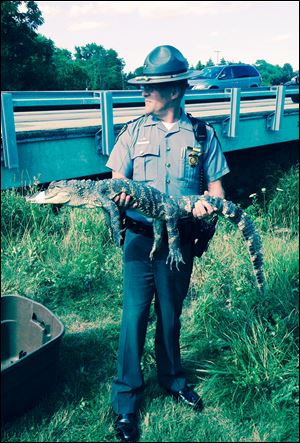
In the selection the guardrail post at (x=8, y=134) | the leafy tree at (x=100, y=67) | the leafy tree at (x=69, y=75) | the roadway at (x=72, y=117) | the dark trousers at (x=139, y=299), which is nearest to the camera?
the dark trousers at (x=139, y=299)

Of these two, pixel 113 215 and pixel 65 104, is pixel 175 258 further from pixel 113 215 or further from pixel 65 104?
pixel 65 104

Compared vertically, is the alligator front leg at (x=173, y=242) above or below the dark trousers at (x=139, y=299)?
above

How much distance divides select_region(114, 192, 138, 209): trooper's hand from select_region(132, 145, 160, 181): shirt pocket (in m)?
0.22

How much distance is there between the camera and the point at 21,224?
19.6 feet

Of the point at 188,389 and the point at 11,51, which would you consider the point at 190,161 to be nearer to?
the point at 188,389

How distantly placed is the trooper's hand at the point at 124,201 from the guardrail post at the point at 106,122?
497 cm

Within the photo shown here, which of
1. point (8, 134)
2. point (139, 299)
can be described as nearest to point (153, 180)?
point (139, 299)

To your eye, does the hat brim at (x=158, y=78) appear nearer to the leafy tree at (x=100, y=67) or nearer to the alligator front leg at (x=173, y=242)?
the alligator front leg at (x=173, y=242)

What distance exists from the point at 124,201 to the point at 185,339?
1640 mm

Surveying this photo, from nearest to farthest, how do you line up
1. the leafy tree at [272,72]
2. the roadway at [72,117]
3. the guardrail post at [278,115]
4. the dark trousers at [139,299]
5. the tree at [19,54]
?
1. the dark trousers at [139,299]
2. the roadway at [72,117]
3. the guardrail post at [278,115]
4. the tree at [19,54]
5. the leafy tree at [272,72]

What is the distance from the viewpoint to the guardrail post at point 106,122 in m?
7.75

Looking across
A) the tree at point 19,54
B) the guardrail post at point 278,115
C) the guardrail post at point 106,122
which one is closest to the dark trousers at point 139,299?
the guardrail post at point 106,122

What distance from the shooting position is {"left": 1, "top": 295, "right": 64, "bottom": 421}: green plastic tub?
9.36ft

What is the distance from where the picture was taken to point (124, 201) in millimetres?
2990
